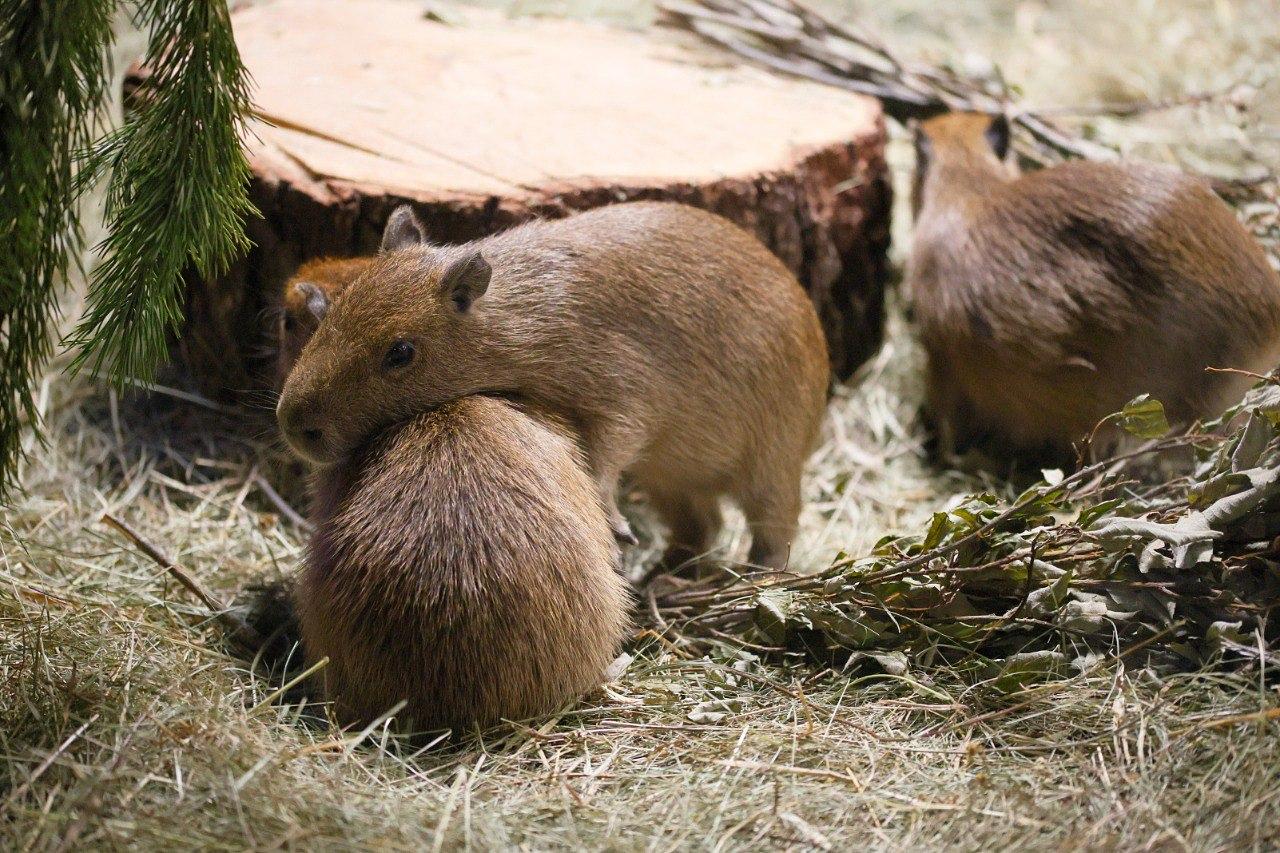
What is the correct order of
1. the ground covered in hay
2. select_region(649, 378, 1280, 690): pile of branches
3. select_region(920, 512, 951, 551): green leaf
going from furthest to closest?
select_region(920, 512, 951, 551): green leaf, select_region(649, 378, 1280, 690): pile of branches, the ground covered in hay

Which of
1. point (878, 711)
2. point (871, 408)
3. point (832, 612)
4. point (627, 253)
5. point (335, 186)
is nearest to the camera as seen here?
point (878, 711)

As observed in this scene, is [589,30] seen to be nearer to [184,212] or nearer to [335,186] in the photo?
[335,186]

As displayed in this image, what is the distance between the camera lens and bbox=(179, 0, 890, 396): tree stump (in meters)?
4.28

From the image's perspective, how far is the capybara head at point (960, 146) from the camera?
17.5 ft

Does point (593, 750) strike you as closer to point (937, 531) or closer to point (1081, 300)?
point (937, 531)

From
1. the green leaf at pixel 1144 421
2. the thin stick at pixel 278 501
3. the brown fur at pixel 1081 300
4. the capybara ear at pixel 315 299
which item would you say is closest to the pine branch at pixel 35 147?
the capybara ear at pixel 315 299

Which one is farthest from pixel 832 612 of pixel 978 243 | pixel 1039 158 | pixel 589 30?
pixel 589 30

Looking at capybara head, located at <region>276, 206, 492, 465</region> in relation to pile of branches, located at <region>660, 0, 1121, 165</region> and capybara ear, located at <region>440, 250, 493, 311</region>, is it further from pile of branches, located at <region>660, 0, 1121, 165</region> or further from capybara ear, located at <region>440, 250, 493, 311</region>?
pile of branches, located at <region>660, 0, 1121, 165</region>

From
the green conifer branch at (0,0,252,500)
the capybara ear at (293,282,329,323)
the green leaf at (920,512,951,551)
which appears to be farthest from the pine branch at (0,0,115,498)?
the green leaf at (920,512,951,551)

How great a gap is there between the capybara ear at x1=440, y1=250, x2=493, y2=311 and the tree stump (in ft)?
2.63

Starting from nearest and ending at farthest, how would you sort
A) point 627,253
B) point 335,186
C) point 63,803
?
point 63,803 → point 627,253 → point 335,186

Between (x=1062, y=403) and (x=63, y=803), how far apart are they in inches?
153

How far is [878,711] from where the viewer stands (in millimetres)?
3338

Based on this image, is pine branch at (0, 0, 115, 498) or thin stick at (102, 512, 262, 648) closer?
pine branch at (0, 0, 115, 498)
